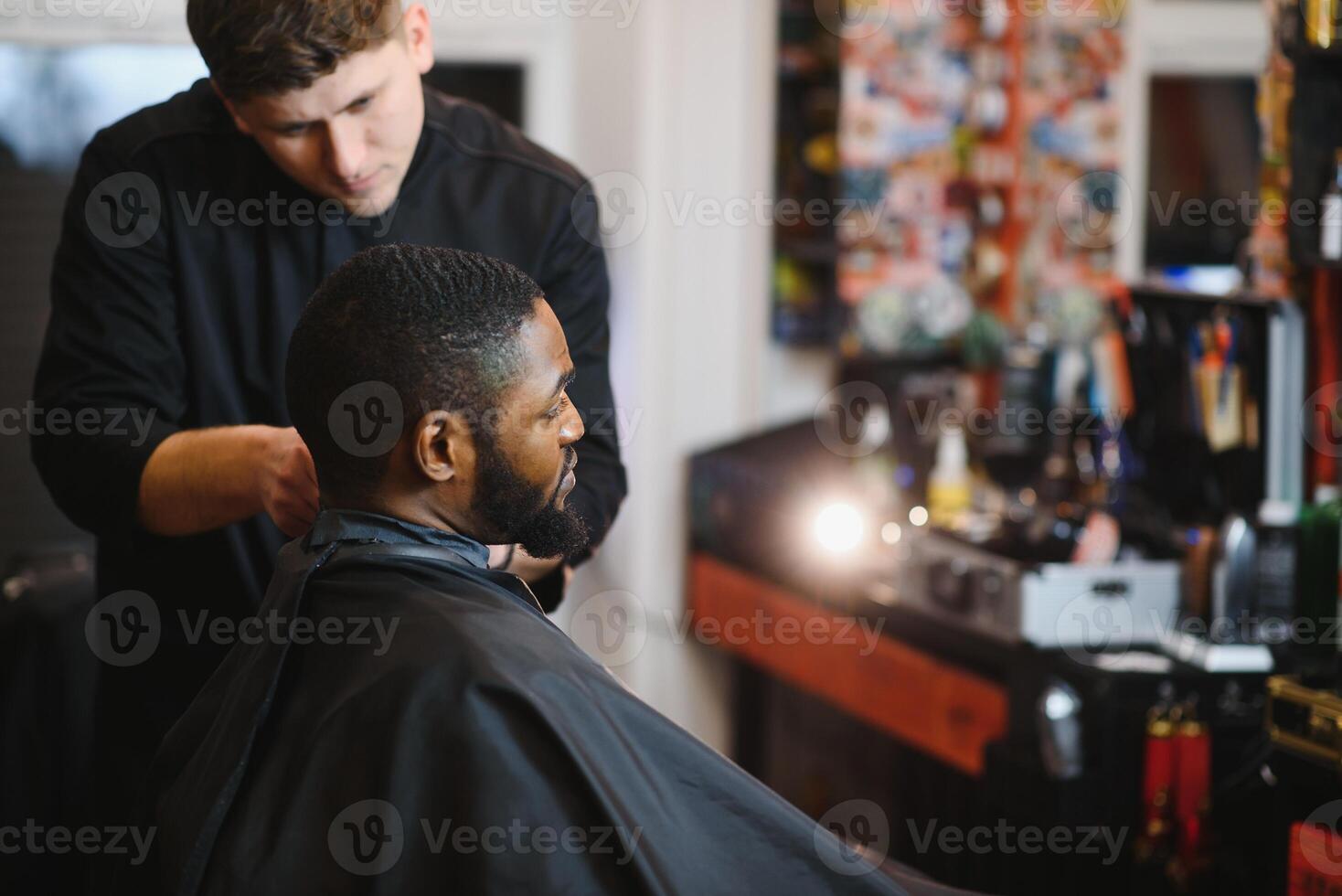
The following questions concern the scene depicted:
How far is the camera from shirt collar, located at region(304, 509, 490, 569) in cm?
135

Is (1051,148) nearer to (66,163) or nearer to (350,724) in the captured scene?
(66,163)

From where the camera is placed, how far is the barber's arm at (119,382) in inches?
63.0

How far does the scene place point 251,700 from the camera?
1303mm

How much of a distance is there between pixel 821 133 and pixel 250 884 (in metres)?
2.79
